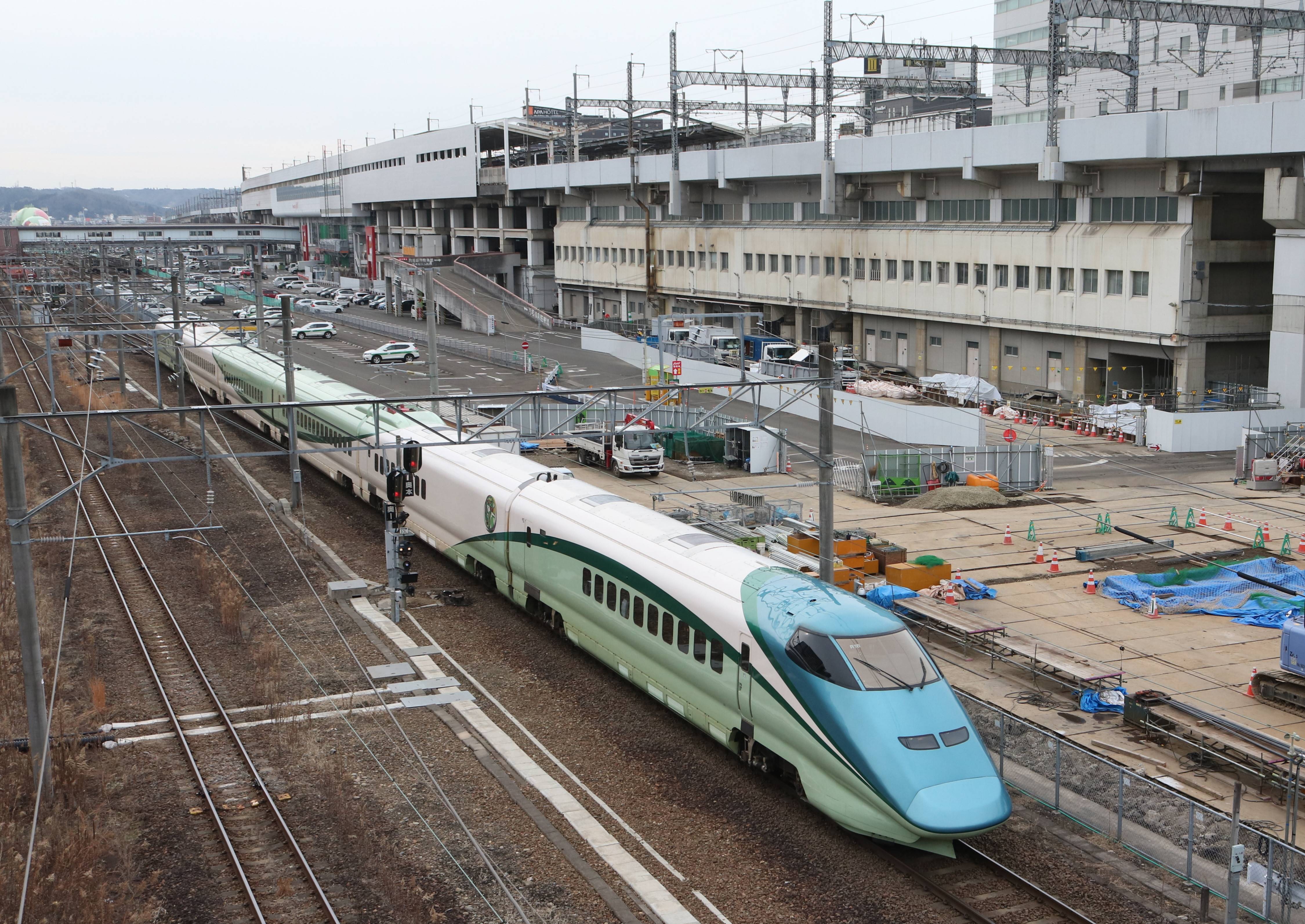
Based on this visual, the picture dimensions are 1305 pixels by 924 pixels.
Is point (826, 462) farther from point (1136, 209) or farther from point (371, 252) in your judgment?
point (371, 252)

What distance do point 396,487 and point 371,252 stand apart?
100m

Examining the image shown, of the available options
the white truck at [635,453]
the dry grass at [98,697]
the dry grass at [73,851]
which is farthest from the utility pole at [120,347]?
the dry grass at [73,851]

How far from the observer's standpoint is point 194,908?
12219 mm

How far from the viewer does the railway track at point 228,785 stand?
12445 millimetres

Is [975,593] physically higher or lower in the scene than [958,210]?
lower

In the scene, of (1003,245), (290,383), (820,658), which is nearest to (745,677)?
(820,658)

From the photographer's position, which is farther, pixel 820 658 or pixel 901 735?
pixel 820 658

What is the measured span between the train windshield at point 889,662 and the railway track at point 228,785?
232 inches

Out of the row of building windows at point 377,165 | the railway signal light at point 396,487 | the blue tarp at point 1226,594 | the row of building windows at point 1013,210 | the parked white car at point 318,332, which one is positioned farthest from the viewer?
the row of building windows at point 377,165

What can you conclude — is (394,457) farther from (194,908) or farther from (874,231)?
(874,231)

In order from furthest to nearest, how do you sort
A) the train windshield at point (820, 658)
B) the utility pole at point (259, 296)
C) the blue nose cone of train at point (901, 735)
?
the utility pole at point (259, 296), the train windshield at point (820, 658), the blue nose cone of train at point (901, 735)

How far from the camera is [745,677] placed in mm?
14445

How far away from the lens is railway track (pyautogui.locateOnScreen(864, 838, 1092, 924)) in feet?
38.7

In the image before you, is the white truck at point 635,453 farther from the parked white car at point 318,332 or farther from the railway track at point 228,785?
the parked white car at point 318,332
